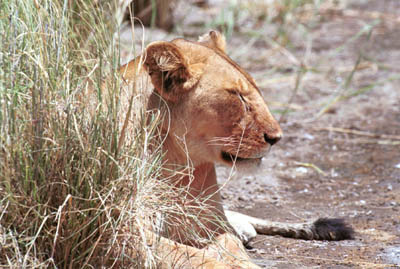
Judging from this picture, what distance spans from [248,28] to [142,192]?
5.24m

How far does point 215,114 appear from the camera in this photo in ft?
9.43

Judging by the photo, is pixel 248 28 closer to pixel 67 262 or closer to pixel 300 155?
pixel 300 155

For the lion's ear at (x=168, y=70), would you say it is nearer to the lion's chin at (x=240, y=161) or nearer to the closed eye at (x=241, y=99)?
the closed eye at (x=241, y=99)

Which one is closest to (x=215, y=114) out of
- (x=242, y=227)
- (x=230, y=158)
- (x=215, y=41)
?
(x=230, y=158)

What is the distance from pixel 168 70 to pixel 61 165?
63 centimetres

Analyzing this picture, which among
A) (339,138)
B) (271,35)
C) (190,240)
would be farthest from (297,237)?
(271,35)

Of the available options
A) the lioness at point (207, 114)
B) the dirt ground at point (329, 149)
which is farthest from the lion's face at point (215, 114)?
the dirt ground at point (329, 149)

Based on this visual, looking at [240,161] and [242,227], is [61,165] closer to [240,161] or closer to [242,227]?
[240,161]

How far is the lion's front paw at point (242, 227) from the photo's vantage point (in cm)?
322

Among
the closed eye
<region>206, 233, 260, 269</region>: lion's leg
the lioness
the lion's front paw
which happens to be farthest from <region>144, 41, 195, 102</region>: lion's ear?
the lion's front paw

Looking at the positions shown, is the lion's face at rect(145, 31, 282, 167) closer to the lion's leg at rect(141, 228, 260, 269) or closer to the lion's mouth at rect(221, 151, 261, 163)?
the lion's mouth at rect(221, 151, 261, 163)

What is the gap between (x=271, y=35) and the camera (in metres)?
7.15

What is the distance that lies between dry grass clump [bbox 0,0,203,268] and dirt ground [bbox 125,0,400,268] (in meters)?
0.74

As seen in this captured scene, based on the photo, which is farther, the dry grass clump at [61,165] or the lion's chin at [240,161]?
the lion's chin at [240,161]
